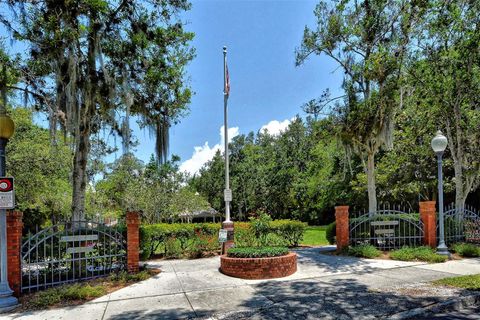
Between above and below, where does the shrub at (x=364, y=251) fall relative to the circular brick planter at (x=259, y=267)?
below

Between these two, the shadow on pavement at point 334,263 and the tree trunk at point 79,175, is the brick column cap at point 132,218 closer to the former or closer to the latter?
the tree trunk at point 79,175

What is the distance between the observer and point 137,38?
364 inches

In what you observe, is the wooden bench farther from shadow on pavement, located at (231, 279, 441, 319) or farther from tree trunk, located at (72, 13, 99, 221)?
tree trunk, located at (72, 13, 99, 221)

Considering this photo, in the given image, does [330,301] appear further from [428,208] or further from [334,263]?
[428,208]

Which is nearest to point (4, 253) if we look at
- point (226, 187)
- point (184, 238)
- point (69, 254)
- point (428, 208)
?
point (69, 254)

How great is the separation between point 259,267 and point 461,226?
28.8 feet

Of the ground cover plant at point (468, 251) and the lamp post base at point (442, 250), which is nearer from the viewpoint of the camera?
the lamp post base at point (442, 250)

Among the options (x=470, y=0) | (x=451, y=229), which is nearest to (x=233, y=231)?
(x=451, y=229)

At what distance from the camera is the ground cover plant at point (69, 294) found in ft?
20.4

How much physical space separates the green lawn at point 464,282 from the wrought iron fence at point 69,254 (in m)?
7.35

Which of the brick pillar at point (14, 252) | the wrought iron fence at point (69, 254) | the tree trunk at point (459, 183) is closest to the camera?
the brick pillar at point (14, 252)

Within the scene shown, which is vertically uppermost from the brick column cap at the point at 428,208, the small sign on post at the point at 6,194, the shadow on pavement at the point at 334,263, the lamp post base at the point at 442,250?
the small sign on post at the point at 6,194

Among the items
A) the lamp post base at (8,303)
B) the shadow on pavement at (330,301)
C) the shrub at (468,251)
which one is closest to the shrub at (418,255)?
the shrub at (468,251)

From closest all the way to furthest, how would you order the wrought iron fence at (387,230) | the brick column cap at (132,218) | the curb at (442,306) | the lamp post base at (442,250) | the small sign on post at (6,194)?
the curb at (442,306) < the small sign on post at (6,194) < the brick column cap at (132,218) < the lamp post base at (442,250) < the wrought iron fence at (387,230)
